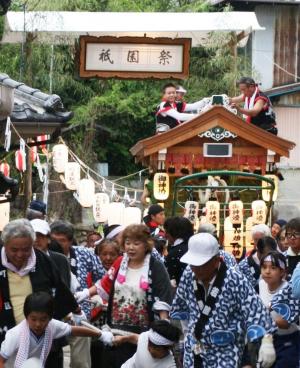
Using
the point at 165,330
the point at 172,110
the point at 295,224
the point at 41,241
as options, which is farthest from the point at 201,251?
the point at 172,110

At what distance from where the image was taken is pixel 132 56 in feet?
83.5

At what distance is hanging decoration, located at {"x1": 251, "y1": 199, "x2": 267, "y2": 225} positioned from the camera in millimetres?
21141

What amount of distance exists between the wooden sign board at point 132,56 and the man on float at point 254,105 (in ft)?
11.3

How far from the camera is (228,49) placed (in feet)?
95.2

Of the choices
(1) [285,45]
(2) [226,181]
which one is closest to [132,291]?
(2) [226,181]

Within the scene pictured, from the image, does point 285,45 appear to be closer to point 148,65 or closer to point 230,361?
point 148,65

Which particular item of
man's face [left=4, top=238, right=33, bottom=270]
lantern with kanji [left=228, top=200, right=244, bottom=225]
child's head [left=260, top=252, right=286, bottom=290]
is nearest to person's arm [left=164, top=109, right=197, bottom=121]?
lantern with kanji [left=228, top=200, right=244, bottom=225]

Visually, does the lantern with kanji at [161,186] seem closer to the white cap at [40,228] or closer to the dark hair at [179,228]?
the dark hair at [179,228]

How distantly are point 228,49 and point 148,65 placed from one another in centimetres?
415

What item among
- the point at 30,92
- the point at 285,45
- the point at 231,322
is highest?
the point at 285,45

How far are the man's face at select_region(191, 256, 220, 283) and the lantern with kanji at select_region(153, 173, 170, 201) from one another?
11779mm

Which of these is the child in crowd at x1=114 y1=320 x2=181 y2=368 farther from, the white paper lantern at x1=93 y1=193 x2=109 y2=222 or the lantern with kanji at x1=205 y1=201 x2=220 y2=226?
the white paper lantern at x1=93 y1=193 x2=109 y2=222

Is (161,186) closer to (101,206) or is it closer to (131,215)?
(131,215)

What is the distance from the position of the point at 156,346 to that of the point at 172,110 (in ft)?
41.8
